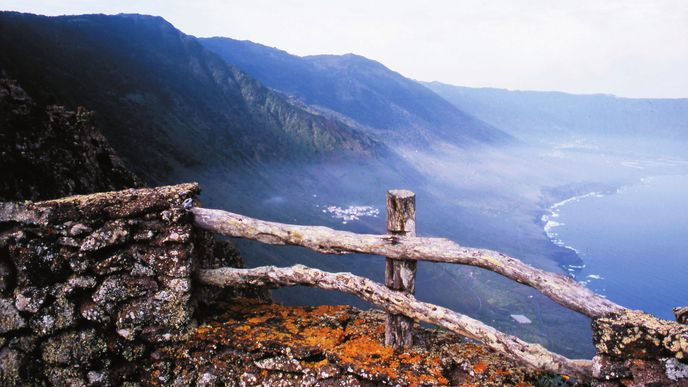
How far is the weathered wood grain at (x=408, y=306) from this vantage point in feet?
9.45

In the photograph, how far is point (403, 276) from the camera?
3287 millimetres

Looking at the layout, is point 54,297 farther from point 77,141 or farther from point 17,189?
point 77,141

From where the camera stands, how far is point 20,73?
40656mm

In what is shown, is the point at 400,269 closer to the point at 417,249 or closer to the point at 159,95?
the point at 417,249

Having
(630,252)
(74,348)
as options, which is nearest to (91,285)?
(74,348)

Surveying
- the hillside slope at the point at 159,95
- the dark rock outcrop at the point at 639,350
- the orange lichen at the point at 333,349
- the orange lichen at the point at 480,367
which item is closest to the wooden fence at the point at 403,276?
the dark rock outcrop at the point at 639,350

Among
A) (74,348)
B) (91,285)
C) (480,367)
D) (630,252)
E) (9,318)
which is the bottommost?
(630,252)

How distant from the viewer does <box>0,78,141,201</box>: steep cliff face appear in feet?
18.6

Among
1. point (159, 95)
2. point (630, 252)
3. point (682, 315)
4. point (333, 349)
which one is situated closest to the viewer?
point (682, 315)

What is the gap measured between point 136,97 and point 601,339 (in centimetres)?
8196

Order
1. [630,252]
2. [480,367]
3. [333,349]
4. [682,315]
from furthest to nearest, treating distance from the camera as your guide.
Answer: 1. [630,252]
2. [333,349]
3. [480,367]
4. [682,315]

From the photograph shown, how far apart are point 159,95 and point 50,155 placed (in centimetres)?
8185

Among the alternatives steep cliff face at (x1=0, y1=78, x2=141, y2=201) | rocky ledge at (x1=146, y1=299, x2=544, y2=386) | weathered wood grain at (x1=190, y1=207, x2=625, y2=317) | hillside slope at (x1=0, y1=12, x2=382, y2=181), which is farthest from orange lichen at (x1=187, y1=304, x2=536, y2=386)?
hillside slope at (x1=0, y1=12, x2=382, y2=181)

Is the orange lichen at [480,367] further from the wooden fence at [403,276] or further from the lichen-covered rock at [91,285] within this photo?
the lichen-covered rock at [91,285]
